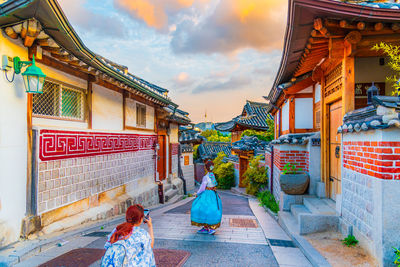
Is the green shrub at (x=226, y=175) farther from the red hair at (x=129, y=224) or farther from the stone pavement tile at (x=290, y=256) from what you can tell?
the red hair at (x=129, y=224)

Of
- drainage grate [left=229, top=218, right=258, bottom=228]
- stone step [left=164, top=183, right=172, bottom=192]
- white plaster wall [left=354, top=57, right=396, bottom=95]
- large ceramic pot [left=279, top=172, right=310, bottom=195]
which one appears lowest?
stone step [left=164, top=183, right=172, bottom=192]

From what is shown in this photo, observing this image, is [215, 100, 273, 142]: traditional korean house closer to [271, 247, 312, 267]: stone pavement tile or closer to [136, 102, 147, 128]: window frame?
[136, 102, 147, 128]: window frame

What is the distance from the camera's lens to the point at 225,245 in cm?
486

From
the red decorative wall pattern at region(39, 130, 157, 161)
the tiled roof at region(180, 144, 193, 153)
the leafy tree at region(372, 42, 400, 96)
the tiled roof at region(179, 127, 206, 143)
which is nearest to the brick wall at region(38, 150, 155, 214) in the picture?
the red decorative wall pattern at region(39, 130, 157, 161)

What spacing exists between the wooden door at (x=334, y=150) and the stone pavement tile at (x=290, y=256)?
1.87m

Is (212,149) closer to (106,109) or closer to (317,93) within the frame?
(317,93)

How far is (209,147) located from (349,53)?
2554 centimetres

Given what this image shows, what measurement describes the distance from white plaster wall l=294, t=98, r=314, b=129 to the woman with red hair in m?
6.86

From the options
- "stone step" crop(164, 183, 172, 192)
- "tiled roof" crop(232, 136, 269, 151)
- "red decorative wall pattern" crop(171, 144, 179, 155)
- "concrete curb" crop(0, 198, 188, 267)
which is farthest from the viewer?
"tiled roof" crop(232, 136, 269, 151)

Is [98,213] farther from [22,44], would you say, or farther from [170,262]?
[22,44]

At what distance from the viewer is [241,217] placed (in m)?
7.19

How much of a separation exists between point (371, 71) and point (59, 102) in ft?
21.3

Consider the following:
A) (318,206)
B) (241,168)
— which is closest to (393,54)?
(318,206)

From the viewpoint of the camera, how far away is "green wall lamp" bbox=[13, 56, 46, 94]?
13.4 feet
